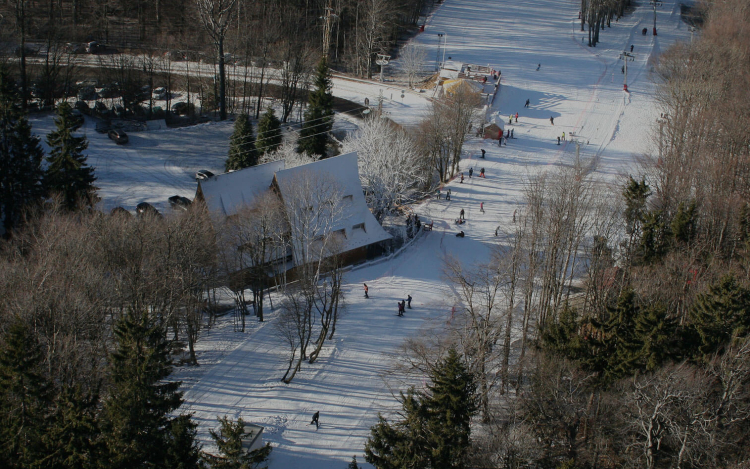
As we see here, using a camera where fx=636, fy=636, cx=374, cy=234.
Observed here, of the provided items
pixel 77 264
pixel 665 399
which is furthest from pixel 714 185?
pixel 77 264

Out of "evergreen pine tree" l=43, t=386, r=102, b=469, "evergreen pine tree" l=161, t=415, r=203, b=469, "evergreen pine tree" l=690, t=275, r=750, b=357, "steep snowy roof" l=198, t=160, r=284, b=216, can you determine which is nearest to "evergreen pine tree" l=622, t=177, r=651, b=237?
"evergreen pine tree" l=690, t=275, r=750, b=357

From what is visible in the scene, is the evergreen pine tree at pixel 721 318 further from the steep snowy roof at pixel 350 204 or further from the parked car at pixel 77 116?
the parked car at pixel 77 116

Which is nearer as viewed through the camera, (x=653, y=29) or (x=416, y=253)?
(x=416, y=253)

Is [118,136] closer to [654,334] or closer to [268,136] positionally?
[268,136]

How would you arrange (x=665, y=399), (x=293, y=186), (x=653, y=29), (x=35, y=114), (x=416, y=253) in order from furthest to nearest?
(x=653, y=29), (x=35, y=114), (x=416, y=253), (x=293, y=186), (x=665, y=399)

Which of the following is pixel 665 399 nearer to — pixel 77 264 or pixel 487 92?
pixel 77 264

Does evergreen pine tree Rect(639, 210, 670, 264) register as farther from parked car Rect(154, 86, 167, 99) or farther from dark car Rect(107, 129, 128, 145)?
parked car Rect(154, 86, 167, 99)

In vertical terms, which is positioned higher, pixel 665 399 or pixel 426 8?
pixel 426 8
